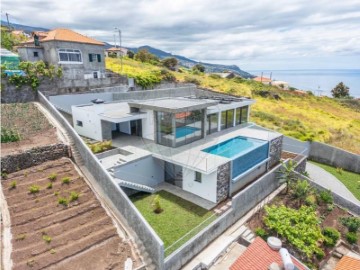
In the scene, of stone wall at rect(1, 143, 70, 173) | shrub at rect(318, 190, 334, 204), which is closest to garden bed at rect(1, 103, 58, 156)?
stone wall at rect(1, 143, 70, 173)

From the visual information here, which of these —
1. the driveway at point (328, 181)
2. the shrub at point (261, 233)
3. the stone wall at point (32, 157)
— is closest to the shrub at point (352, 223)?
the driveway at point (328, 181)

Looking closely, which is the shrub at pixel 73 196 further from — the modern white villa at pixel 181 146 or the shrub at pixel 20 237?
the shrub at pixel 20 237

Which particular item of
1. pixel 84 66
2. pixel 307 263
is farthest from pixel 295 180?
pixel 84 66

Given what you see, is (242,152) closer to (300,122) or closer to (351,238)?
(351,238)

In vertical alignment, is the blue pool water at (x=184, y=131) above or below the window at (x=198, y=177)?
above

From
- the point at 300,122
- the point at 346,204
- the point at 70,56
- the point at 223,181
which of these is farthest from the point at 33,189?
the point at 300,122

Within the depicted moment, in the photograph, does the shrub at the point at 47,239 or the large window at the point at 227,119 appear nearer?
the shrub at the point at 47,239

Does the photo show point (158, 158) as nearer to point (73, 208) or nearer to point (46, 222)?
point (73, 208)
